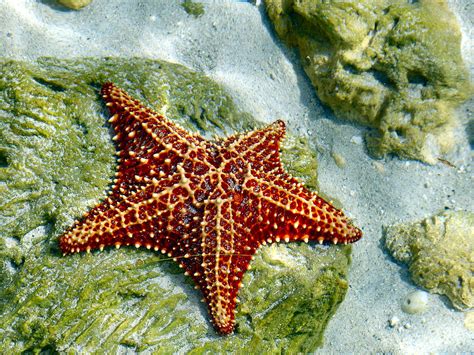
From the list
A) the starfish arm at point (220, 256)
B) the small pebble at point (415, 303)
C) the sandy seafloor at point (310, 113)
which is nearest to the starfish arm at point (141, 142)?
the starfish arm at point (220, 256)

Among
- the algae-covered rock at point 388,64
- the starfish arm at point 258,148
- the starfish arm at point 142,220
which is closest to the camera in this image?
the starfish arm at point 142,220

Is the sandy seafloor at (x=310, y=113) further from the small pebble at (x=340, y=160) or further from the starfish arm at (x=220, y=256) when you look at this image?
the starfish arm at (x=220, y=256)

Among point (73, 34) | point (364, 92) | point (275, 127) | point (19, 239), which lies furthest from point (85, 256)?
point (364, 92)

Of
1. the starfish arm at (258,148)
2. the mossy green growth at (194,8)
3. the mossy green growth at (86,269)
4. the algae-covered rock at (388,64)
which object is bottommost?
the mossy green growth at (86,269)

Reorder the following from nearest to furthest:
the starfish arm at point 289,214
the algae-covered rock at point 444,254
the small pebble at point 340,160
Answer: the starfish arm at point 289,214 → the algae-covered rock at point 444,254 → the small pebble at point 340,160

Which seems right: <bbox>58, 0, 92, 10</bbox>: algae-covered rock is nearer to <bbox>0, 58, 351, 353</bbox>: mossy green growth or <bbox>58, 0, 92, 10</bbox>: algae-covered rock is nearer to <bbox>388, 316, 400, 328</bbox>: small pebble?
<bbox>0, 58, 351, 353</bbox>: mossy green growth

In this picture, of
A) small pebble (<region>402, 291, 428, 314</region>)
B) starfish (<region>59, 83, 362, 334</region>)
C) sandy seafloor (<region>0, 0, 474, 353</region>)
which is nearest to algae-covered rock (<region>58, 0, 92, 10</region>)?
sandy seafloor (<region>0, 0, 474, 353</region>)

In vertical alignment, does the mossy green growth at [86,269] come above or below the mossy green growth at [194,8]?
below
